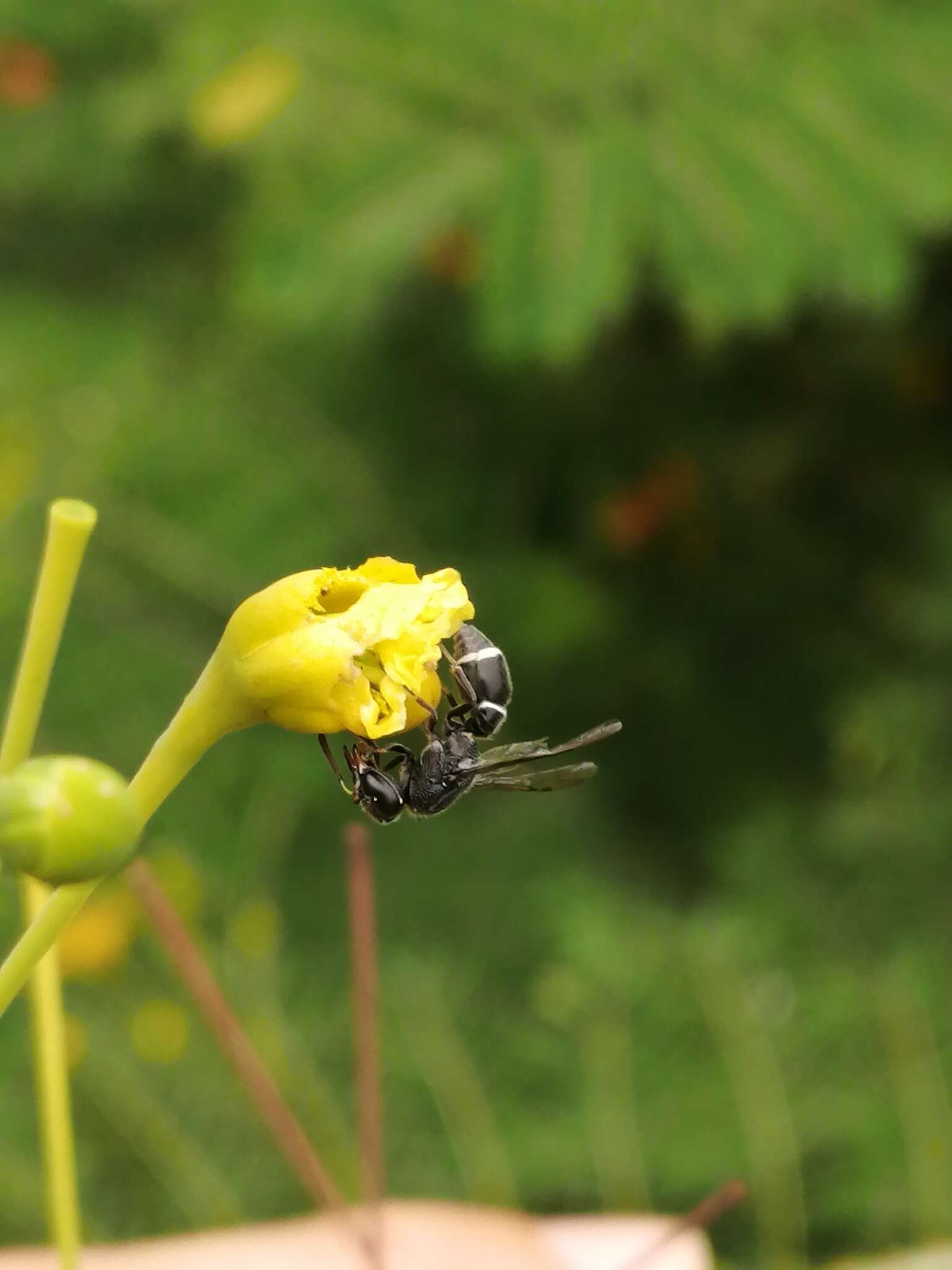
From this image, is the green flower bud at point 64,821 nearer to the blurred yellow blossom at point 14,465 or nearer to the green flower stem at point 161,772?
the green flower stem at point 161,772

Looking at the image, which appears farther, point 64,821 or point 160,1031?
point 160,1031

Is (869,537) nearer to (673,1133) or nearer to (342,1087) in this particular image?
(673,1133)

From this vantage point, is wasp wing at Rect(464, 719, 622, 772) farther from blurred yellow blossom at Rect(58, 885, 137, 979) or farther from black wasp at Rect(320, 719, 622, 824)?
blurred yellow blossom at Rect(58, 885, 137, 979)

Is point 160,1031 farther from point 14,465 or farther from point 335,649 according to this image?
point 335,649

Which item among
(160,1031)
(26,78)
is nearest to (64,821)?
(160,1031)

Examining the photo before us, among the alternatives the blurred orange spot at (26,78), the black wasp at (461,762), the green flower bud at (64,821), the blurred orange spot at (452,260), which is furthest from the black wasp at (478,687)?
the blurred orange spot at (26,78)

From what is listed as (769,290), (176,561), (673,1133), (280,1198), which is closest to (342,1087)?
(280,1198)

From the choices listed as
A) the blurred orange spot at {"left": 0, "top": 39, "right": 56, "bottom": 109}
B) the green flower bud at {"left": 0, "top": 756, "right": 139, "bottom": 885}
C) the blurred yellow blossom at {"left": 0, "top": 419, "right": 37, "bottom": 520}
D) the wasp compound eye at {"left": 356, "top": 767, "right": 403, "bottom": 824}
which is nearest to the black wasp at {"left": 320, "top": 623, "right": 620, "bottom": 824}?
the wasp compound eye at {"left": 356, "top": 767, "right": 403, "bottom": 824}
